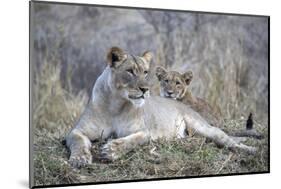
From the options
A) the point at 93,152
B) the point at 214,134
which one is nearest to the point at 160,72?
the point at 214,134

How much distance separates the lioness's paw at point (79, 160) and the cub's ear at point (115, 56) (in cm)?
72

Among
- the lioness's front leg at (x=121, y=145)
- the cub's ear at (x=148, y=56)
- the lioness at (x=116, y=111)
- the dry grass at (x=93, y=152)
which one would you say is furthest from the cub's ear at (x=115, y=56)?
the lioness's front leg at (x=121, y=145)

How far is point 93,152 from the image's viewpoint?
4777mm

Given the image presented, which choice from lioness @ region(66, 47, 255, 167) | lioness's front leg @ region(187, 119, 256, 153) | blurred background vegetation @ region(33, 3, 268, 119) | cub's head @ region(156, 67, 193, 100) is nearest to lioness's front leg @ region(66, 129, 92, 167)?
lioness @ region(66, 47, 255, 167)

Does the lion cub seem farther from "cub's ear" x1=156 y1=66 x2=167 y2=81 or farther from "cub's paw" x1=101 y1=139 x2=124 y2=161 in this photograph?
"cub's paw" x1=101 y1=139 x2=124 y2=161

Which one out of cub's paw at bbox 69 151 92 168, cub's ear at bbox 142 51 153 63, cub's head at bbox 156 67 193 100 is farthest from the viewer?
cub's head at bbox 156 67 193 100

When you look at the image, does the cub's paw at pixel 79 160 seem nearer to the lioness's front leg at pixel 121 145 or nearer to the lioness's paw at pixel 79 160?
the lioness's paw at pixel 79 160

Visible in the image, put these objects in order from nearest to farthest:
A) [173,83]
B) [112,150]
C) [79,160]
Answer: [79,160] < [112,150] < [173,83]

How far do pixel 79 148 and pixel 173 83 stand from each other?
97 centimetres

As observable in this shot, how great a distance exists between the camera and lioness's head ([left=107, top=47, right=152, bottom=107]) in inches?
190

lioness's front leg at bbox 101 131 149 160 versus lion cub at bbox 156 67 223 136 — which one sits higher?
lion cub at bbox 156 67 223 136

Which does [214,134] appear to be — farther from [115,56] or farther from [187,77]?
[115,56]

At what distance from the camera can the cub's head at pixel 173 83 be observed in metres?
5.15

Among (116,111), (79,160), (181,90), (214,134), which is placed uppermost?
(181,90)
